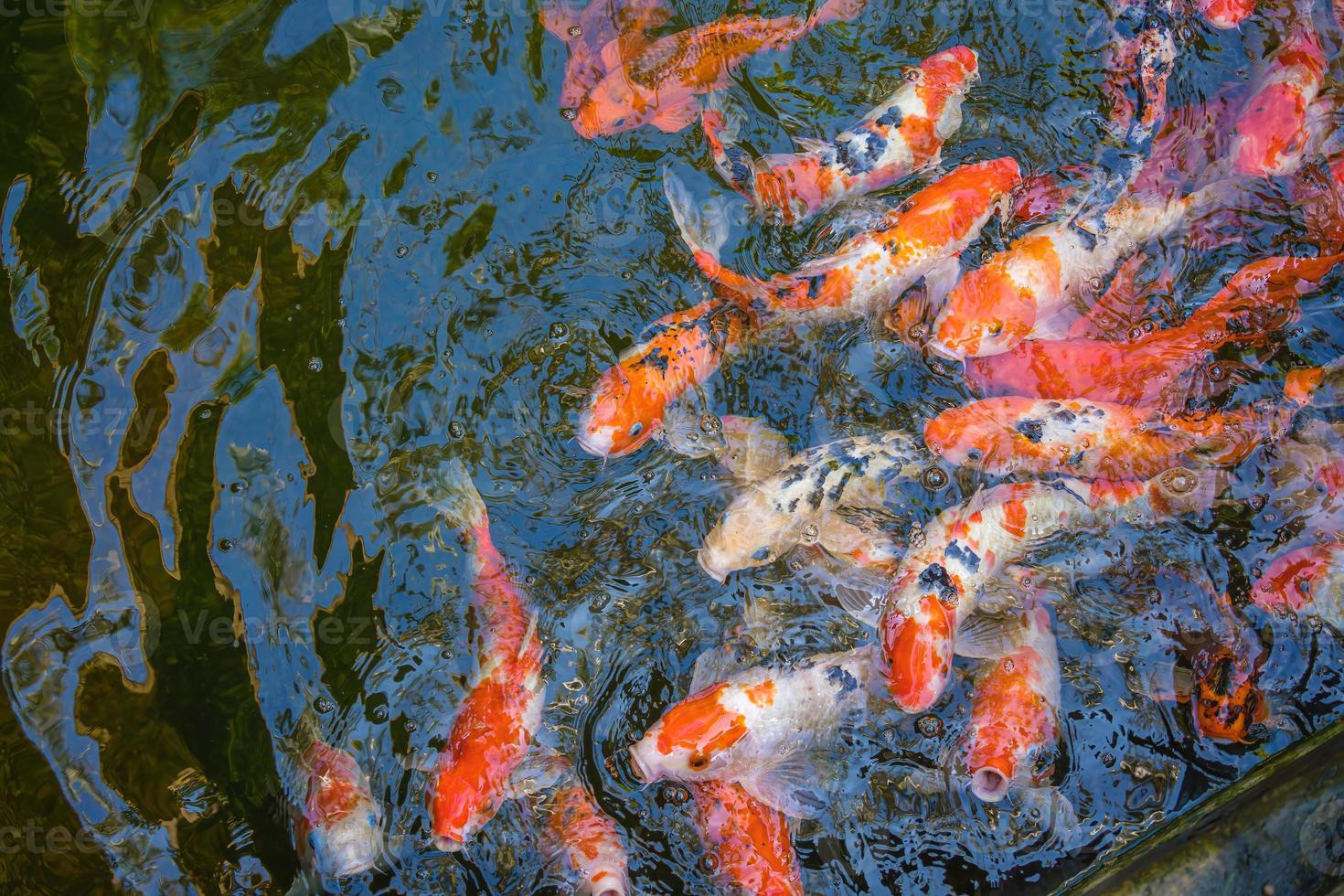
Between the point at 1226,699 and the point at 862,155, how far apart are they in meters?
2.80

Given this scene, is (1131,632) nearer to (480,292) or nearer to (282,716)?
(480,292)

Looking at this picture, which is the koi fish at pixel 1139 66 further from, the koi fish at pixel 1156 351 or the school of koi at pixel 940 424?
the koi fish at pixel 1156 351

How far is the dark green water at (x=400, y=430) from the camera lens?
354 cm

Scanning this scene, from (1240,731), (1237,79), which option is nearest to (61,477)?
(1240,731)

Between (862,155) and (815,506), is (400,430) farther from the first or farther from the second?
(862,155)

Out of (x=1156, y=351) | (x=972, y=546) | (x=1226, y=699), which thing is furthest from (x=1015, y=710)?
(x=1156, y=351)

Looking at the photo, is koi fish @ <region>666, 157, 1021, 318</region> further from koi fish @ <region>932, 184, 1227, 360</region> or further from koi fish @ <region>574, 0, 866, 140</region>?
koi fish @ <region>574, 0, 866, 140</region>

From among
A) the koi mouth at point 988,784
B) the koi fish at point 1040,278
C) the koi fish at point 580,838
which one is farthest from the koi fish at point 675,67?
the koi mouth at point 988,784

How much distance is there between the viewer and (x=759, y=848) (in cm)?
335

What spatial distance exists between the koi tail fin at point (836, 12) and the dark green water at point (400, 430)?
0.29 ft

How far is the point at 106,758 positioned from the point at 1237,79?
6.02m

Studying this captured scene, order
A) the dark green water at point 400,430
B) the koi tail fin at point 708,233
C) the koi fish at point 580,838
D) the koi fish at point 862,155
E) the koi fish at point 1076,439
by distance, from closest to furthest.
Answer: the koi fish at point 580,838
the dark green water at point 400,430
the koi fish at point 1076,439
the koi tail fin at point 708,233
the koi fish at point 862,155

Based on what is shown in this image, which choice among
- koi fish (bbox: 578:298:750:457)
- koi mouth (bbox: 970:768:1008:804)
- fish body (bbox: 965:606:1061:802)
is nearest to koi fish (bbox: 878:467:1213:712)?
fish body (bbox: 965:606:1061:802)

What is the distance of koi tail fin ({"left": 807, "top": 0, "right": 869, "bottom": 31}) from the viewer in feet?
15.5
